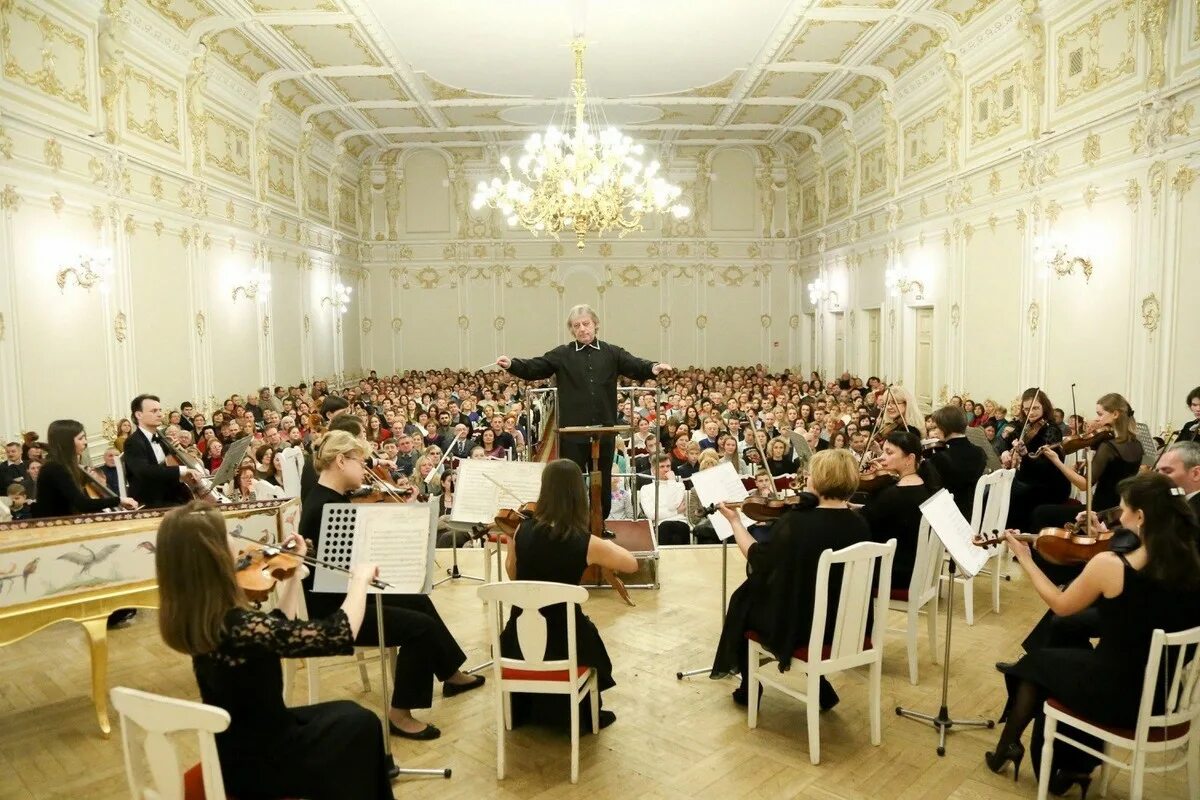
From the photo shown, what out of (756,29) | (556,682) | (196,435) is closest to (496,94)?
(756,29)

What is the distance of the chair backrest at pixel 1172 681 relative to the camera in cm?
264

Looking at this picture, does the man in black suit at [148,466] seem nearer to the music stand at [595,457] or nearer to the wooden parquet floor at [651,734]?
the wooden parquet floor at [651,734]

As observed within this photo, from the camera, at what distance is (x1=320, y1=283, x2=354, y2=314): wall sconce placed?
17000 millimetres

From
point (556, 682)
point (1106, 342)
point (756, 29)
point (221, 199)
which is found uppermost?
point (756, 29)

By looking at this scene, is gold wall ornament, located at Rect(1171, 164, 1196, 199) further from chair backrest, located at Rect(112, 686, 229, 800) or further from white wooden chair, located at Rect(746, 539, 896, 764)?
chair backrest, located at Rect(112, 686, 229, 800)

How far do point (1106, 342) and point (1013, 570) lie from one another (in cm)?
346

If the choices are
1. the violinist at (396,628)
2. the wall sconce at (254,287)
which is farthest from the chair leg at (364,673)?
the wall sconce at (254,287)

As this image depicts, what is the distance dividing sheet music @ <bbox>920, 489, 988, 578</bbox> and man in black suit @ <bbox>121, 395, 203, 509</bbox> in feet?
15.3

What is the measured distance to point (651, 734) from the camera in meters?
3.75

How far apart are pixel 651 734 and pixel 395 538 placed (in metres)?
1.60

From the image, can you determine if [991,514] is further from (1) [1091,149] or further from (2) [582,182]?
(2) [582,182]

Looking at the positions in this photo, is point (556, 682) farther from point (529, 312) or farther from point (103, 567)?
point (529, 312)

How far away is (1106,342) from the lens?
323 inches

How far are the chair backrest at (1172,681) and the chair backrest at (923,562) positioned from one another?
1.33 meters
